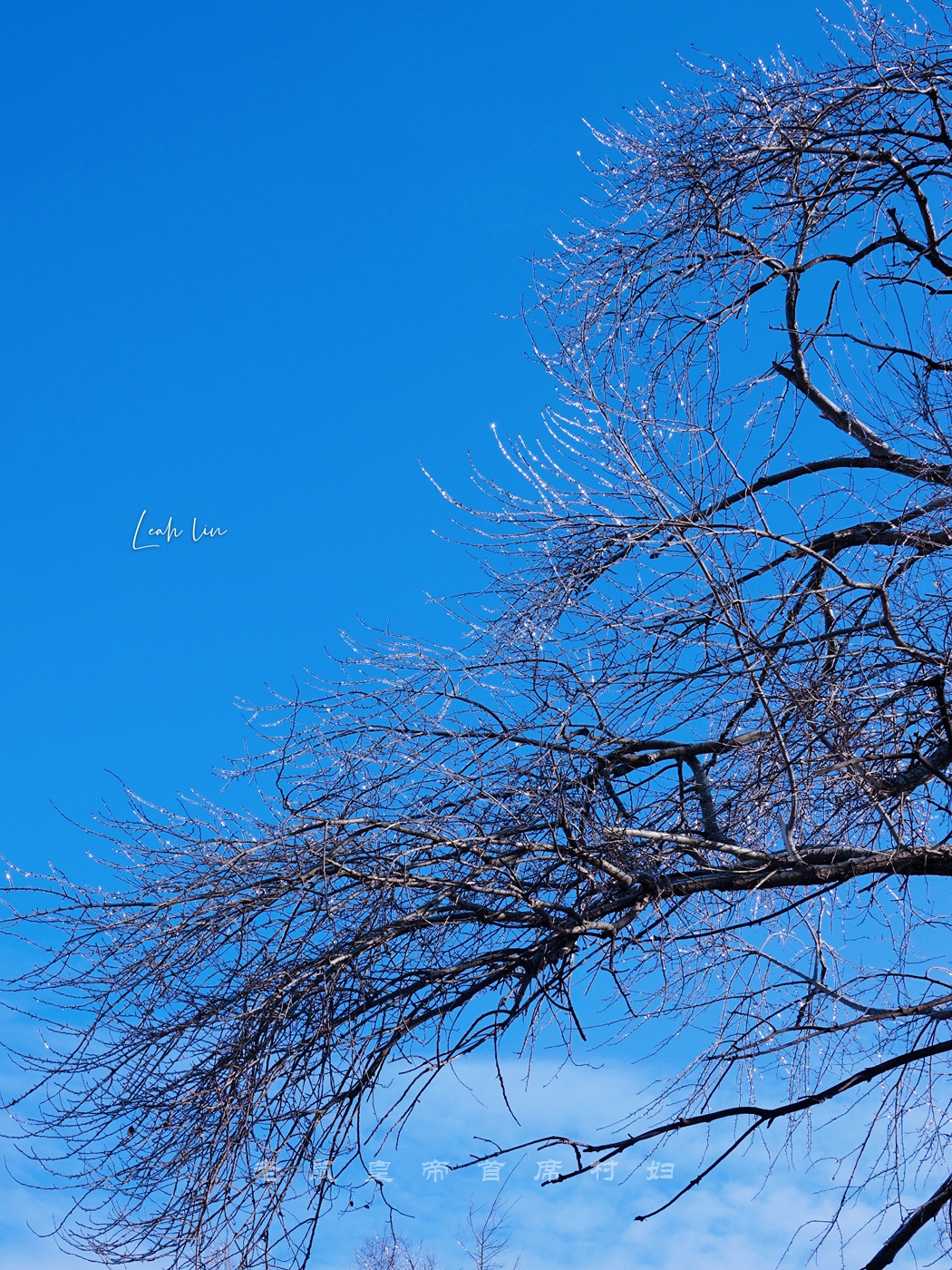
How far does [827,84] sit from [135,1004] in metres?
5.47

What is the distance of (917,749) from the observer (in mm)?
4801

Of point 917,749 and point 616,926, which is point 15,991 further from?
point 917,749

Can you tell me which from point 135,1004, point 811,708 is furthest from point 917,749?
point 135,1004

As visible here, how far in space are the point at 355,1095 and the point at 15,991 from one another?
4.63ft

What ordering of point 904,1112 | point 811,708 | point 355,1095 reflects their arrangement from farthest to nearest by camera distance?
point 355,1095 → point 811,708 → point 904,1112

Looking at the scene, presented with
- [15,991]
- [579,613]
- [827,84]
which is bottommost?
[15,991]

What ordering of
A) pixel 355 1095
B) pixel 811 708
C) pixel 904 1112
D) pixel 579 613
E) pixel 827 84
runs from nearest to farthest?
pixel 904 1112
pixel 811 708
pixel 355 1095
pixel 579 613
pixel 827 84

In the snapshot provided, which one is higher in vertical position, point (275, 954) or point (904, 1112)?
point (275, 954)

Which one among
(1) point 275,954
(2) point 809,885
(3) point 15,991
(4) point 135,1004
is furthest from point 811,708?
(3) point 15,991

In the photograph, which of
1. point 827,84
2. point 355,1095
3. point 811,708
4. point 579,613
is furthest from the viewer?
point 827,84

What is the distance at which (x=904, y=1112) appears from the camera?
4.28 meters

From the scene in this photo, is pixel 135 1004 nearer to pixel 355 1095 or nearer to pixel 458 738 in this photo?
pixel 355 1095

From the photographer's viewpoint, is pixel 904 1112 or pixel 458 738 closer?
pixel 904 1112

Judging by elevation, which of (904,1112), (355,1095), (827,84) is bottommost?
(904,1112)
